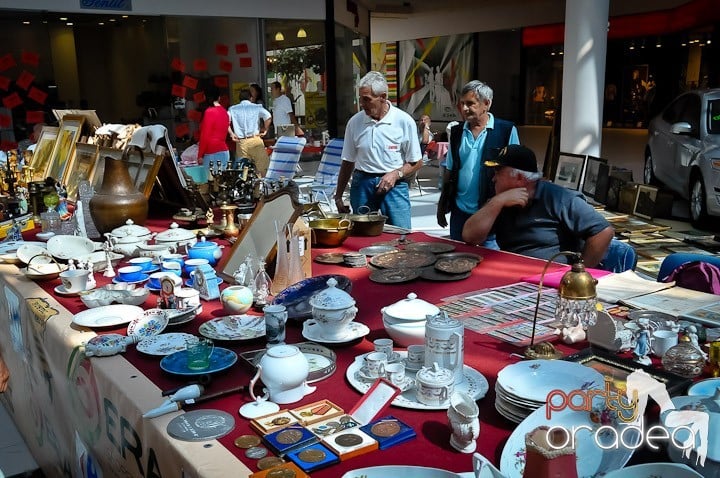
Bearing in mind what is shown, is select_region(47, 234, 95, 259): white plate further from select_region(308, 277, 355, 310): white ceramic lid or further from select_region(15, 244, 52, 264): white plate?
select_region(308, 277, 355, 310): white ceramic lid

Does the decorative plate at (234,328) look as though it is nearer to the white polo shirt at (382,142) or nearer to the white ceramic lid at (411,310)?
the white ceramic lid at (411,310)

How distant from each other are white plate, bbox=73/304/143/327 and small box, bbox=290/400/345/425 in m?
0.91

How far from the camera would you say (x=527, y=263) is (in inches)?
106

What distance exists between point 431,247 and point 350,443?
171 cm

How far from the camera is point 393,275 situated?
256 centimetres

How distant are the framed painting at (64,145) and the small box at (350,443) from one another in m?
3.89

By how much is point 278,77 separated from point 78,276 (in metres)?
8.69

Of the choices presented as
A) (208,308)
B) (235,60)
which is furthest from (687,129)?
(208,308)

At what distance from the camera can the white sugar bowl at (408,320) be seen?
5.85 ft

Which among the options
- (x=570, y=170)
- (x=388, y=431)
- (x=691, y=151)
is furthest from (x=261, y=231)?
(x=691, y=151)

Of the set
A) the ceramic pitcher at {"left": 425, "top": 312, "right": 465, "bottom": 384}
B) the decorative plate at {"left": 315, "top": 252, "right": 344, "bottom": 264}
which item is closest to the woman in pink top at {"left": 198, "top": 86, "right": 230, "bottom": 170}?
the decorative plate at {"left": 315, "top": 252, "right": 344, "bottom": 264}

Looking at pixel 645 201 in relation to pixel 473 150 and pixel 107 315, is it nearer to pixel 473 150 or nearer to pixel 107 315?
pixel 473 150

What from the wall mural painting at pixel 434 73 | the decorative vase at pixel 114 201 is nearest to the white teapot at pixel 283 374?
the decorative vase at pixel 114 201

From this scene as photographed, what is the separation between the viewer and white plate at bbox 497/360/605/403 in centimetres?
145
